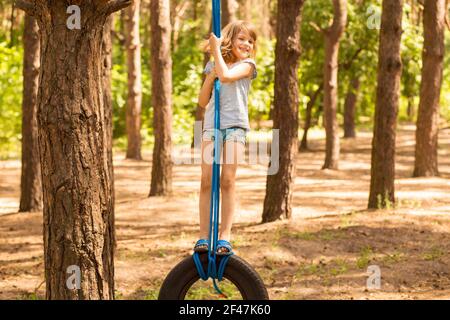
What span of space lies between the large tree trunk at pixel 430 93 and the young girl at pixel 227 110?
12265 mm

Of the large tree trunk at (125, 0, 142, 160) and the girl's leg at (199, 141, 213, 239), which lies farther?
the large tree trunk at (125, 0, 142, 160)

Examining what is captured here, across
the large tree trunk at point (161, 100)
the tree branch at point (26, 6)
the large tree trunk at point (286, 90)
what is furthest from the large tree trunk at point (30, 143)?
the tree branch at point (26, 6)

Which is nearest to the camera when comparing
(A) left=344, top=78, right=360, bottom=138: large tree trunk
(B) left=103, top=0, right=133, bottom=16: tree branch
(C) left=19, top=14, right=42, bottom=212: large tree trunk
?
(B) left=103, top=0, right=133, bottom=16: tree branch

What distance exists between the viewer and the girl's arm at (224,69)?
14.3 feet

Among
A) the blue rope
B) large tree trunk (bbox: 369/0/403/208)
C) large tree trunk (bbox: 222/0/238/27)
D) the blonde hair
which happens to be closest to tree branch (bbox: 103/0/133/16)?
the blonde hair

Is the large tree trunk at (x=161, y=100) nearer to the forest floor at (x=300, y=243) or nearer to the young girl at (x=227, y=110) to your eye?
the forest floor at (x=300, y=243)

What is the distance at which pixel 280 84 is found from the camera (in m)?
Answer: 11.0

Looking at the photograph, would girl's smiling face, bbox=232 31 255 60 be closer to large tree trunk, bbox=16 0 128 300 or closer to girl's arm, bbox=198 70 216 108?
girl's arm, bbox=198 70 216 108

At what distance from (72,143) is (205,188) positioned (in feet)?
2.89

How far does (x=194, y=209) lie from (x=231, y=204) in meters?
8.79

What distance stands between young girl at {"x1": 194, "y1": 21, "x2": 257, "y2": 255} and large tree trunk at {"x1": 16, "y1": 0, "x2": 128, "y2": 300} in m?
0.73

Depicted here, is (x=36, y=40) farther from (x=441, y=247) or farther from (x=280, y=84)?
(x=441, y=247)

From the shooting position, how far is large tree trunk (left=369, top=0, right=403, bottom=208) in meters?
11.9

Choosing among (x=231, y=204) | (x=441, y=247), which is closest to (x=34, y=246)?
(x=441, y=247)
